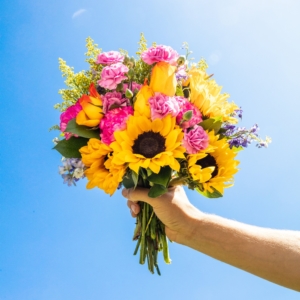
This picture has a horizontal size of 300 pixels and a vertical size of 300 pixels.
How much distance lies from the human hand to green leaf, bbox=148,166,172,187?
21cm

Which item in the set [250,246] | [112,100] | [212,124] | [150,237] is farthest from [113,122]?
[250,246]

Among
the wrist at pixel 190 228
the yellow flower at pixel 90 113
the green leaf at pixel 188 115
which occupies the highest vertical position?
the yellow flower at pixel 90 113

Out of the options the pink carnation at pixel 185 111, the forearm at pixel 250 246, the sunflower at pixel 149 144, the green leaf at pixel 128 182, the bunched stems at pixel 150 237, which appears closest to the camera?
the forearm at pixel 250 246

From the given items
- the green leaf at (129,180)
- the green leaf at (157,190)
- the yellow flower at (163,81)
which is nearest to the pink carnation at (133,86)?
the yellow flower at (163,81)

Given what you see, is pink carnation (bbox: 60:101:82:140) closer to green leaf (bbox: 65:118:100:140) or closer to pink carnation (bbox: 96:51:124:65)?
green leaf (bbox: 65:118:100:140)

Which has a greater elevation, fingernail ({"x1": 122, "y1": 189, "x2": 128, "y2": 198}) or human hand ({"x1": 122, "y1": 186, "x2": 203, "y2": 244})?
fingernail ({"x1": 122, "y1": 189, "x2": 128, "y2": 198})

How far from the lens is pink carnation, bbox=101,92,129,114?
2848mm

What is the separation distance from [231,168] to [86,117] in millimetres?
1041

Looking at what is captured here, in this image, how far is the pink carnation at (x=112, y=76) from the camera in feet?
9.39

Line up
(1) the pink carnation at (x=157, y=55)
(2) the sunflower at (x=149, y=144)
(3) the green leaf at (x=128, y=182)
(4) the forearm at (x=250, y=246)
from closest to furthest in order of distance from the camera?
(4) the forearm at (x=250, y=246) → (2) the sunflower at (x=149, y=144) → (1) the pink carnation at (x=157, y=55) → (3) the green leaf at (x=128, y=182)

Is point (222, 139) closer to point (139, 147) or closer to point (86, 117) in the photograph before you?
point (139, 147)

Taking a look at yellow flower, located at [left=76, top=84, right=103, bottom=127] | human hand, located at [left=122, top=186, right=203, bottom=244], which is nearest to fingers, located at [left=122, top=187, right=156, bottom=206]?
human hand, located at [left=122, top=186, right=203, bottom=244]

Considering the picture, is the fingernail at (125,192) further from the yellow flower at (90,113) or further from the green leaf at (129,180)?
the yellow flower at (90,113)

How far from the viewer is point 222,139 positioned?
2936 mm
